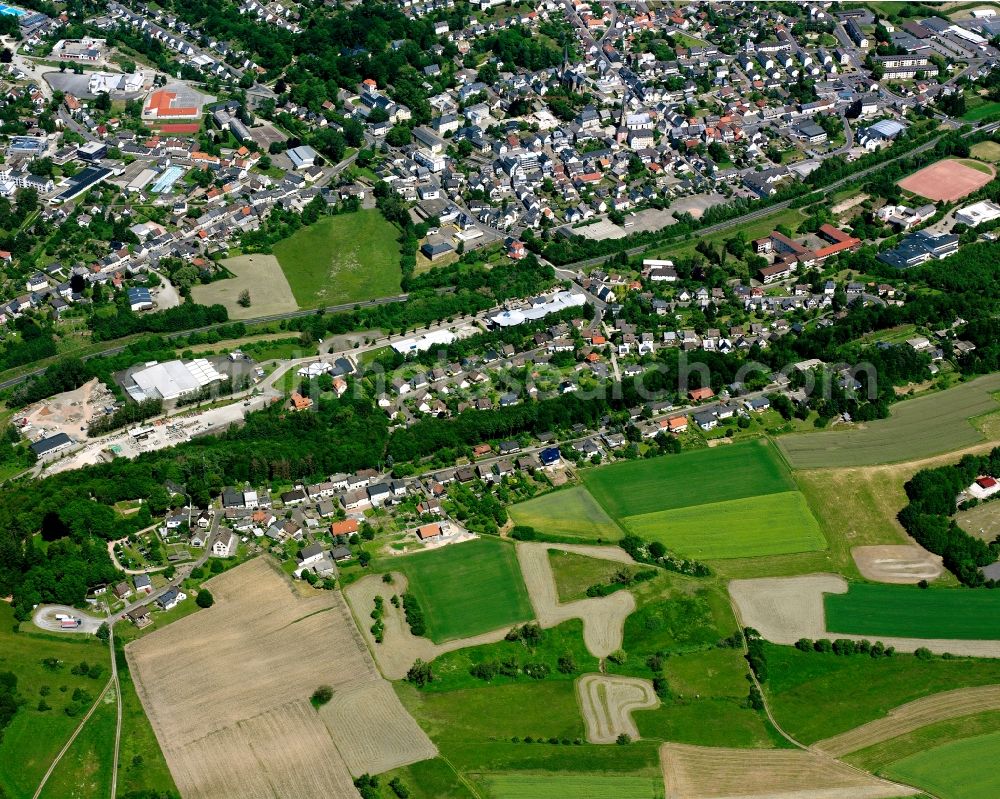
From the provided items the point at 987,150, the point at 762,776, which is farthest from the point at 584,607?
the point at 987,150

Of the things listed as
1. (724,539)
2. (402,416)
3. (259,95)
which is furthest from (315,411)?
(259,95)

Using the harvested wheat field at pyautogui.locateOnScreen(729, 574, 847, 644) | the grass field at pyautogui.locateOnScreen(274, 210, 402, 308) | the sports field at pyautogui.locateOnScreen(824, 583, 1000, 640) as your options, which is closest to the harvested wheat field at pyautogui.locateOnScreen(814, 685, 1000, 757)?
the sports field at pyautogui.locateOnScreen(824, 583, 1000, 640)

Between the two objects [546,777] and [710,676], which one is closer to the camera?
[546,777]

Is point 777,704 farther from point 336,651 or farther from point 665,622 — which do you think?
point 336,651

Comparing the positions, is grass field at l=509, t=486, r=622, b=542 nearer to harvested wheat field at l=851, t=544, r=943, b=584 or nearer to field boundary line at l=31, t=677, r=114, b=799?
harvested wheat field at l=851, t=544, r=943, b=584

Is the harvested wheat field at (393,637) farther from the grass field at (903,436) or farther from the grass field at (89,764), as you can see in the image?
the grass field at (903,436)

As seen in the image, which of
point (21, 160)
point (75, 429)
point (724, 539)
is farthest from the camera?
point (21, 160)

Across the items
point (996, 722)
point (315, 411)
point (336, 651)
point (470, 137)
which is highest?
point (470, 137)

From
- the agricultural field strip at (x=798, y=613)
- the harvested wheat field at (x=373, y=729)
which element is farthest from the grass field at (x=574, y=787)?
the agricultural field strip at (x=798, y=613)
